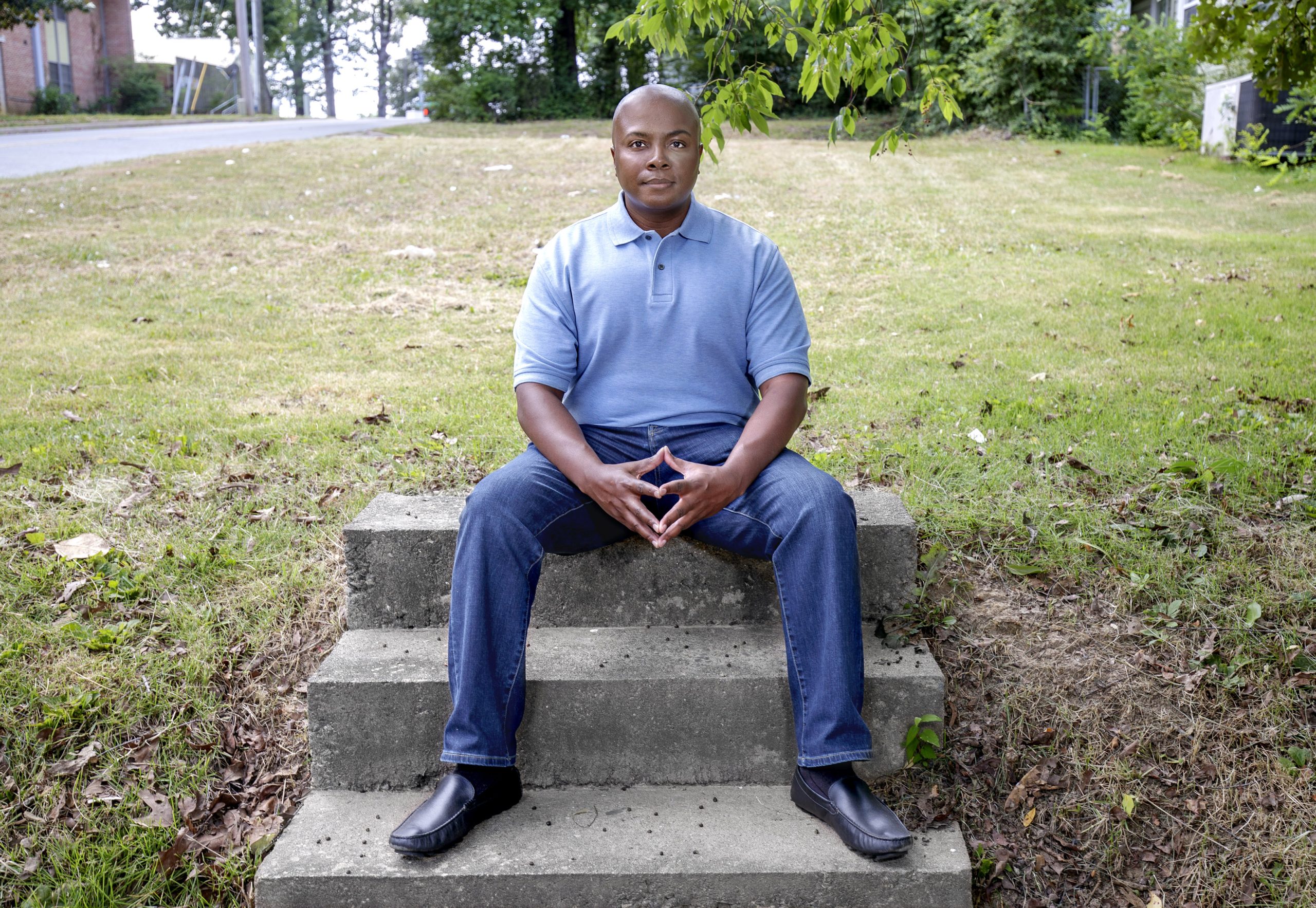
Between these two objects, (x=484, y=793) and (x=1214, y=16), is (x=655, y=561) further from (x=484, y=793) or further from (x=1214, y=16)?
(x=1214, y=16)

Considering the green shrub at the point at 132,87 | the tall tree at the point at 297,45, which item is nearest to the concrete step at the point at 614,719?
the green shrub at the point at 132,87

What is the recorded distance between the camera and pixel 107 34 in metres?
36.3

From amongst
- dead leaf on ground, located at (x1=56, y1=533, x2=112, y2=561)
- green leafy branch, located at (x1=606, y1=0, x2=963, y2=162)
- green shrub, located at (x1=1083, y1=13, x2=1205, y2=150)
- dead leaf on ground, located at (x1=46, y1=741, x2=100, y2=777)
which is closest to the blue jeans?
dead leaf on ground, located at (x1=46, y1=741, x2=100, y2=777)

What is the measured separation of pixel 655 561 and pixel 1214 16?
357 centimetres

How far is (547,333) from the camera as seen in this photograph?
291 cm

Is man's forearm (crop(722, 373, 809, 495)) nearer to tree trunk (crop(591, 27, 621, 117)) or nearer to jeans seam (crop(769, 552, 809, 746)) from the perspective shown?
jeans seam (crop(769, 552, 809, 746))

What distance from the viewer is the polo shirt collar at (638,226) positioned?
3008mm

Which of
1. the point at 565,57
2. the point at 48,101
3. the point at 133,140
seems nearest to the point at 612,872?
the point at 133,140

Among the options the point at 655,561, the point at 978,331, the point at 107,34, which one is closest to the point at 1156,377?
the point at 978,331

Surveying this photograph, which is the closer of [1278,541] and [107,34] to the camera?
[1278,541]

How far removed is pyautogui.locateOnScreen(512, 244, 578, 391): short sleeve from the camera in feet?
9.48

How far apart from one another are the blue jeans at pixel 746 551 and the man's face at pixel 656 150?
84 cm

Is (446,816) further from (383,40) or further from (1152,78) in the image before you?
(383,40)

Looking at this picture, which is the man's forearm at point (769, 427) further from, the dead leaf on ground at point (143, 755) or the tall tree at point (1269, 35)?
the tall tree at point (1269, 35)
